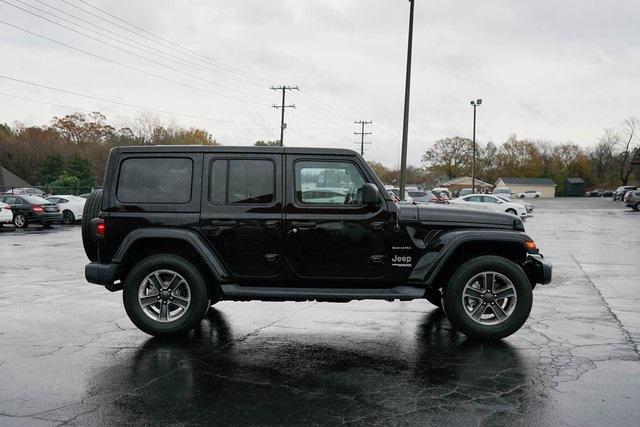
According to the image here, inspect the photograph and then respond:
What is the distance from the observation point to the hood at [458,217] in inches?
231

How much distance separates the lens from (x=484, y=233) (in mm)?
5816

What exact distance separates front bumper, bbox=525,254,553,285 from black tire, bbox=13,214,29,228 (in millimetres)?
23389

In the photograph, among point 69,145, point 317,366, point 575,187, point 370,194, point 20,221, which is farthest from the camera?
point 575,187

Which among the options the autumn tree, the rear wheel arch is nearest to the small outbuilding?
the autumn tree

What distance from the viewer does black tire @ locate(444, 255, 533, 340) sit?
5.82 meters

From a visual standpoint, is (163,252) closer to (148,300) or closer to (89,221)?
(148,300)

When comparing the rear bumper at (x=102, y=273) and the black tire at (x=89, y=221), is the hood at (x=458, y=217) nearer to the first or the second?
the rear bumper at (x=102, y=273)

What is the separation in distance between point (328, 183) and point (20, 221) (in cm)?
2249

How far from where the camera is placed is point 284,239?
587 centimetres

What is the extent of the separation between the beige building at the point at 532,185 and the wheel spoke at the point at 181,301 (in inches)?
4613

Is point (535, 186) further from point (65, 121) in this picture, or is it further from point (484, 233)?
point (484, 233)

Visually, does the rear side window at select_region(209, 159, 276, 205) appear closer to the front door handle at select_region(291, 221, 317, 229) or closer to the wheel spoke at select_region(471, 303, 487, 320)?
the front door handle at select_region(291, 221, 317, 229)

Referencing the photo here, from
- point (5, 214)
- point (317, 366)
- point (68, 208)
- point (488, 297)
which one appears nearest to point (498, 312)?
point (488, 297)

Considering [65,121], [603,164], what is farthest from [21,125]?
[603,164]
